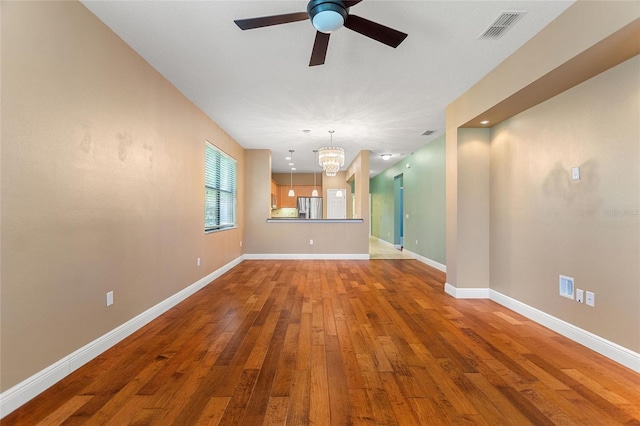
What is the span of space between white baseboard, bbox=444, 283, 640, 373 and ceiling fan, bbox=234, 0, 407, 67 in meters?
2.80

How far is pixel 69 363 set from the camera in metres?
1.91

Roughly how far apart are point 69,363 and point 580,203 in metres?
4.20

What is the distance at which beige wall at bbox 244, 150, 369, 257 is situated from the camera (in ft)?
21.7

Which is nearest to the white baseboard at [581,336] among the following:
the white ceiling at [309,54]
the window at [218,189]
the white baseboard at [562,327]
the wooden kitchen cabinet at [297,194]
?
the white baseboard at [562,327]

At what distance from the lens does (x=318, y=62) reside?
2258 mm

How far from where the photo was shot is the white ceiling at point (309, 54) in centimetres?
207

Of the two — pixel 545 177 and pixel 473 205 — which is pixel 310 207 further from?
pixel 545 177

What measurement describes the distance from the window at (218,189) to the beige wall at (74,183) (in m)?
1.35

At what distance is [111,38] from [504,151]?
421 cm

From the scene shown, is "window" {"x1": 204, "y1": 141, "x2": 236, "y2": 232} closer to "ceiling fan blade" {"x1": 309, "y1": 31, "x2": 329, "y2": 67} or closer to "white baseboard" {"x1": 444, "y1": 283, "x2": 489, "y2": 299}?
"ceiling fan blade" {"x1": 309, "y1": 31, "x2": 329, "y2": 67}

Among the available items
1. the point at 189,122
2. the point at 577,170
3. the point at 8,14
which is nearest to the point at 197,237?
the point at 189,122

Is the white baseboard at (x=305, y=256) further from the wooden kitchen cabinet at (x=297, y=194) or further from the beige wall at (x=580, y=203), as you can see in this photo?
the wooden kitchen cabinet at (x=297, y=194)

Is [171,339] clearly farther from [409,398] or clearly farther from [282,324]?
[409,398]

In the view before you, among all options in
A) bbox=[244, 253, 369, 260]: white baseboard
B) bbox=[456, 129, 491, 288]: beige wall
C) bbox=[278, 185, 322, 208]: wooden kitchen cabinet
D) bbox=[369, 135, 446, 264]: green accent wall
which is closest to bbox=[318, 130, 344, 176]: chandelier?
bbox=[369, 135, 446, 264]: green accent wall
